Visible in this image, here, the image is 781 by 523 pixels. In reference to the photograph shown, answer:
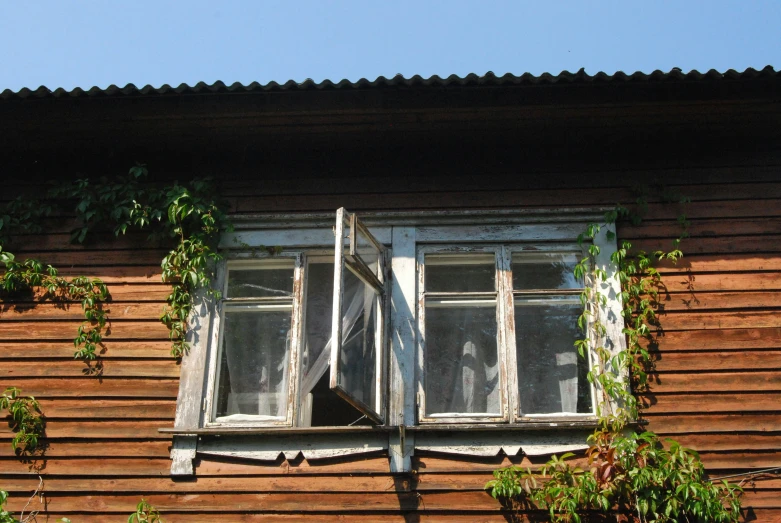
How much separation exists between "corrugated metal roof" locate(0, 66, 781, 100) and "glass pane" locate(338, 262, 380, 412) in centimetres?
137

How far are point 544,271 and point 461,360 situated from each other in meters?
0.96

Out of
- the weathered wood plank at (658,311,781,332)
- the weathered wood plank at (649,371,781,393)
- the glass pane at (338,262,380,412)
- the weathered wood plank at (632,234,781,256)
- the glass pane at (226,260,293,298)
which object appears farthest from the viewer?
the glass pane at (226,260,293,298)

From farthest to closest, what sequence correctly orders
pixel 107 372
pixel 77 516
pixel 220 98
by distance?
pixel 220 98 < pixel 107 372 < pixel 77 516

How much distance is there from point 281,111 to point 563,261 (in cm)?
243

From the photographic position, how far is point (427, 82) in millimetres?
6539

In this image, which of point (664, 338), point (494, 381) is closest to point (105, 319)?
point (494, 381)

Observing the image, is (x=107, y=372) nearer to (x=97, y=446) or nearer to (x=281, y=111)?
(x=97, y=446)

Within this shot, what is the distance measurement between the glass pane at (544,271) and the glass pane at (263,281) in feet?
5.65

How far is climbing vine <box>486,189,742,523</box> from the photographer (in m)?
5.46

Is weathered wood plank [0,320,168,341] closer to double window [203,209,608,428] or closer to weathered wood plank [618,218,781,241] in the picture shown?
double window [203,209,608,428]

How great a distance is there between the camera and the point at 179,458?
598 cm

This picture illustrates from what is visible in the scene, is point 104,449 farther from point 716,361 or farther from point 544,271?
point 716,361

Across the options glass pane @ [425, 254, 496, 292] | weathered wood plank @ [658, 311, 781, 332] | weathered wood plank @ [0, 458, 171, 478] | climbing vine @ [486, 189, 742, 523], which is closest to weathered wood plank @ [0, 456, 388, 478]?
weathered wood plank @ [0, 458, 171, 478]

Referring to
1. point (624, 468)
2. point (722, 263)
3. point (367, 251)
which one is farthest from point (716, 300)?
point (367, 251)
